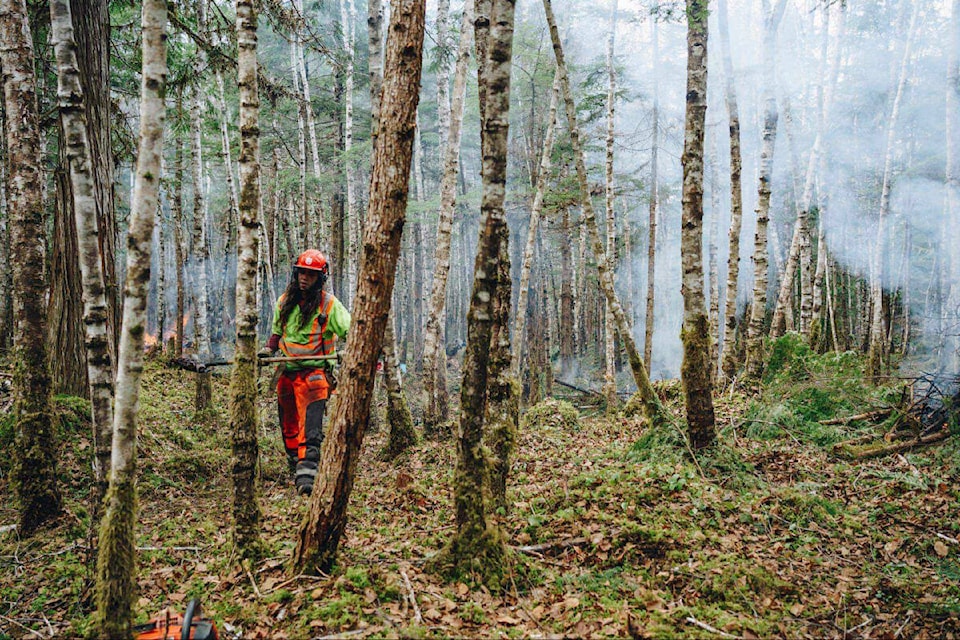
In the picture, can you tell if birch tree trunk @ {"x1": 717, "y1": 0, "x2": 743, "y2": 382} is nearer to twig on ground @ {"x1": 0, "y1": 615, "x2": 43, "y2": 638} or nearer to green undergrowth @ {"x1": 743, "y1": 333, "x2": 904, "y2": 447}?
green undergrowth @ {"x1": 743, "y1": 333, "x2": 904, "y2": 447}

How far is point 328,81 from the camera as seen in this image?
67.6 feet

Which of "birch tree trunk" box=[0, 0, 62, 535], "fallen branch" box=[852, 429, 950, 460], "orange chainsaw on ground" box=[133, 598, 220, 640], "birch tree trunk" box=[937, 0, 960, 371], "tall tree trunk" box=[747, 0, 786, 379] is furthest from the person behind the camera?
"birch tree trunk" box=[937, 0, 960, 371]

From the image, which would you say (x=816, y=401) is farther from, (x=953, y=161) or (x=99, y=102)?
(x=953, y=161)

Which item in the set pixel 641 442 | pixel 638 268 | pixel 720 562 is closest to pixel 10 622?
pixel 720 562

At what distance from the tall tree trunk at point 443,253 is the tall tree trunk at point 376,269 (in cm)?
432

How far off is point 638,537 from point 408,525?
6.52ft

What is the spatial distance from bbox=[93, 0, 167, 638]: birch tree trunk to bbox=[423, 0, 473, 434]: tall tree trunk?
5.07m

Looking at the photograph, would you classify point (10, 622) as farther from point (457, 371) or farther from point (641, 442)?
point (457, 371)

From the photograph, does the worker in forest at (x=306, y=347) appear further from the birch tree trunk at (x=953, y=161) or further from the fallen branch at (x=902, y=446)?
the birch tree trunk at (x=953, y=161)

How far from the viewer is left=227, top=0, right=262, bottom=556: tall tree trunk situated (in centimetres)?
385

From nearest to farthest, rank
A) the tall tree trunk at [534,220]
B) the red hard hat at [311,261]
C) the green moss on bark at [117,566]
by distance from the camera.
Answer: the green moss on bark at [117,566], the red hard hat at [311,261], the tall tree trunk at [534,220]

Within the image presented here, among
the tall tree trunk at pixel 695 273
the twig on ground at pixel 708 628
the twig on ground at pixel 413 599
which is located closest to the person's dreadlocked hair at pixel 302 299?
the twig on ground at pixel 413 599

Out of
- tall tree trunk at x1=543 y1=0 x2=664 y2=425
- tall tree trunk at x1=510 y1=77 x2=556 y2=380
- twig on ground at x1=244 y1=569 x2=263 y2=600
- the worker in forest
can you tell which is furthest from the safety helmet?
tall tree trunk at x1=510 y1=77 x2=556 y2=380

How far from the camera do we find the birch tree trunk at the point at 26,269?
463 centimetres
